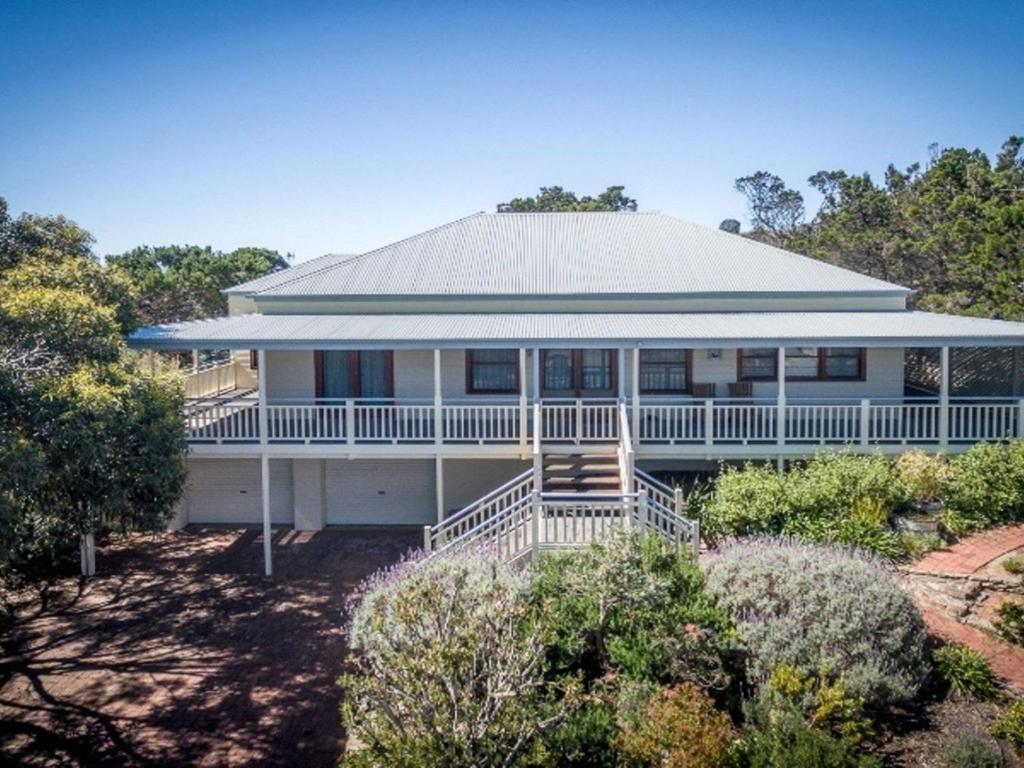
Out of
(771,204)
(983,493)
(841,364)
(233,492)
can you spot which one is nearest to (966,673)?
(983,493)

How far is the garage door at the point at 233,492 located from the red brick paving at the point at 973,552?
584 inches

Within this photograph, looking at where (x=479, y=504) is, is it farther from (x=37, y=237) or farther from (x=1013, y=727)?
(x=37, y=237)

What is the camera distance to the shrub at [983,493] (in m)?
14.9

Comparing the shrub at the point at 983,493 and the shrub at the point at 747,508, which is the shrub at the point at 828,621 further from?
the shrub at the point at 983,493

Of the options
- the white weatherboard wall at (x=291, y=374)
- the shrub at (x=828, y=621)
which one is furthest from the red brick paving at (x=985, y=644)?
the white weatherboard wall at (x=291, y=374)

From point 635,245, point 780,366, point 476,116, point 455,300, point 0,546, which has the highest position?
point 476,116

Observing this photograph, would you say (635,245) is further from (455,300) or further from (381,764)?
(381,764)

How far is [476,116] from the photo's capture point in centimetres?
2228

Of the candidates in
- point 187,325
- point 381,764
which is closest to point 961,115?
point 187,325

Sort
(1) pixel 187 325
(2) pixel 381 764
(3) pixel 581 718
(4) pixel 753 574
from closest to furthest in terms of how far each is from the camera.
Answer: (2) pixel 381 764 → (3) pixel 581 718 → (4) pixel 753 574 → (1) pixel 187 325

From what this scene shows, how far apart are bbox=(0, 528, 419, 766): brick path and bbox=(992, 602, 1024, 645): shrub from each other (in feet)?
32.0

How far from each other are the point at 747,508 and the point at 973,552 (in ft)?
13.1

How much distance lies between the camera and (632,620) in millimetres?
10195

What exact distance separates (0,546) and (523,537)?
7.79 metres
